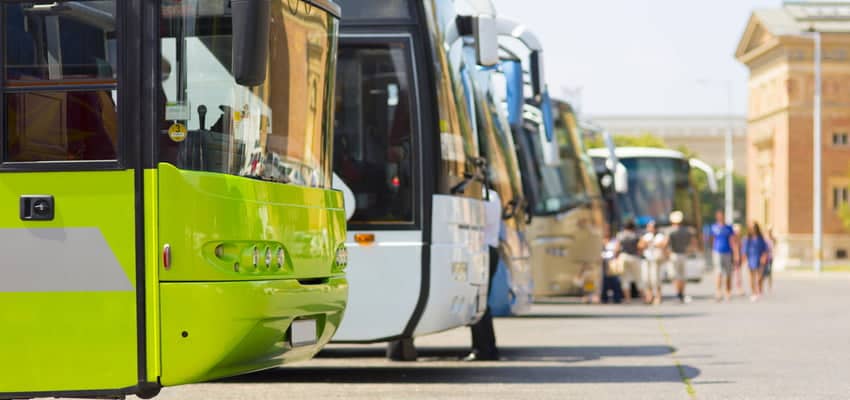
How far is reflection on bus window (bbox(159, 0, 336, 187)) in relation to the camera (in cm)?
792

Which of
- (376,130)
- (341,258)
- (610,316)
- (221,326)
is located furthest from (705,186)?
(221,326)

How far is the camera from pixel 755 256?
1362 inches

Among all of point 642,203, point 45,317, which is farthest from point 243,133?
point 642,203

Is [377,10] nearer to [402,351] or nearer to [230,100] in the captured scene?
[402,351]

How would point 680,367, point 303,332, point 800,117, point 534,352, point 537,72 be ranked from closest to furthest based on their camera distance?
point 303,332 → point 680,367 → point 537,72 → point 534,352 → point 800,117

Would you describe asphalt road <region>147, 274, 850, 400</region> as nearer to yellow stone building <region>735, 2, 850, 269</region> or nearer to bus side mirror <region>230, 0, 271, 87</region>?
bus side mirror <region>230, 0, 271, 87</region>

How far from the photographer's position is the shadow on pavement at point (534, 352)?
15695 mm

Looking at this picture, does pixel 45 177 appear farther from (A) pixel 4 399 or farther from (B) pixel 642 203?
(B) pixel 642 203

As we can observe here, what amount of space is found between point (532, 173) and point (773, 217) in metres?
92.7

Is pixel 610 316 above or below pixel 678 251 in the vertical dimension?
below

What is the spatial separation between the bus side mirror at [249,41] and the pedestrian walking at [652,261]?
933 inches

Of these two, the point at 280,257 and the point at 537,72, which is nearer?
the point at 280,257

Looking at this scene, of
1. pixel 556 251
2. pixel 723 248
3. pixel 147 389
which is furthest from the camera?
pixel 723 248

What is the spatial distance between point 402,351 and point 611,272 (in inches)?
690
